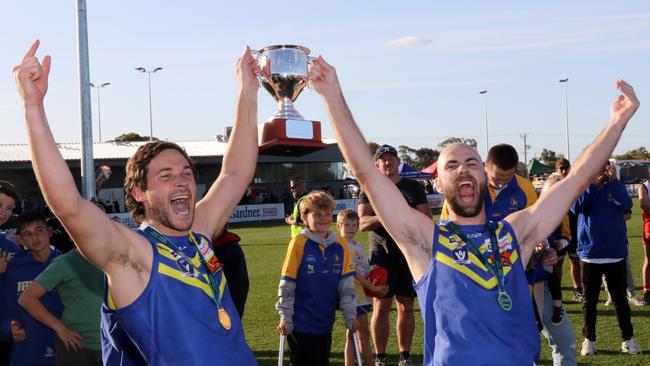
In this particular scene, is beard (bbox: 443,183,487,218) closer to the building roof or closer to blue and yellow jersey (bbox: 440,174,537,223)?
blue and yellow jersey (bbox: 440,174,537,223)

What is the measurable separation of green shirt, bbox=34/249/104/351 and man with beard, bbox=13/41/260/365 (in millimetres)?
2048

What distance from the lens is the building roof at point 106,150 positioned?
1859 inches

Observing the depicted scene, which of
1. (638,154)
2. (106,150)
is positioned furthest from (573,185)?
(638,154)

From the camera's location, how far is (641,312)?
10453 mm

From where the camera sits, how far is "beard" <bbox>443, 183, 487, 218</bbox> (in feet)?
11.5

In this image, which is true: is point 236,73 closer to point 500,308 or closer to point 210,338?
point 210,338

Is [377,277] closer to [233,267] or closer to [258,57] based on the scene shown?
[233,267]

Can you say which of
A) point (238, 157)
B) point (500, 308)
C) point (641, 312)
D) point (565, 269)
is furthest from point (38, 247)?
point (565, 269)

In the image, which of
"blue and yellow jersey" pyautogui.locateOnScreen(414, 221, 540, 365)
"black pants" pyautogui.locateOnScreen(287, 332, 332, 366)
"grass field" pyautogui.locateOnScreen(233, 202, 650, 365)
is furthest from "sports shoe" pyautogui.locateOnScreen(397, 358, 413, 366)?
"blue and yellow jersey" pyautogui.locateOnScreen(414, 221, 540, 365)

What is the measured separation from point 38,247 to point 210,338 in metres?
3.45

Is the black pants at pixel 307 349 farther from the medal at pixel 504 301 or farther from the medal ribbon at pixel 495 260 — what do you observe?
the medal at pixel 504 301

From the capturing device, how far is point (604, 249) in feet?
27.6

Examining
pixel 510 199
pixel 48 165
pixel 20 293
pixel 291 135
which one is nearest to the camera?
pixel 48 165

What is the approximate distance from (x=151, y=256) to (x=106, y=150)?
50.6 m
